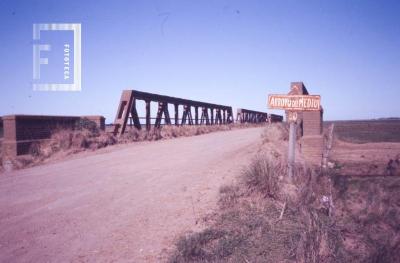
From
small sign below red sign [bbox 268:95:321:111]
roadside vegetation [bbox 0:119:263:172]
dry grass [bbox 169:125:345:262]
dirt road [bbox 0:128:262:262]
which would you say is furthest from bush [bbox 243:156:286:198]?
roadside vegetation [bbox 0:119:263:172]

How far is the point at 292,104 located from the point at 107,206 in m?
3.60

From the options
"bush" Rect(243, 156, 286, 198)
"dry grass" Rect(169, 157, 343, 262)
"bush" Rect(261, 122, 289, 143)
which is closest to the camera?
"dry grass" Rect(169, 157, 343, 262)

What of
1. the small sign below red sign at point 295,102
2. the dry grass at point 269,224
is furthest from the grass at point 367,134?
the dry grass at point 269,224

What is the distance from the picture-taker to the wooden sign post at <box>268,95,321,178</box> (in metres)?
6.52

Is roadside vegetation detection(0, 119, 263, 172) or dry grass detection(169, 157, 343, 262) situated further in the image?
roadside vegetation detection(0, 119, 263, 172)

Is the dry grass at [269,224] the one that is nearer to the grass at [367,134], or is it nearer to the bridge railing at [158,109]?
the grass at [367,134]

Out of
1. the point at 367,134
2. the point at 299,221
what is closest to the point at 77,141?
the point at 299,221

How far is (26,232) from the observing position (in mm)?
5070

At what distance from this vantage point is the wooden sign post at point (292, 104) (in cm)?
652

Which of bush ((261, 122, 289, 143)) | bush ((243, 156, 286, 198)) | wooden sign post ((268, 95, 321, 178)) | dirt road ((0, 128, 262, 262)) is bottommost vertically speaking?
dirt road ((0, 128, 262, 262))

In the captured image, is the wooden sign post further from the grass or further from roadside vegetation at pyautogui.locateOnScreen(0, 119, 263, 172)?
Answer: roadside vegetation at pyautogui.locateOnScreen(0, 119, 263, 172)

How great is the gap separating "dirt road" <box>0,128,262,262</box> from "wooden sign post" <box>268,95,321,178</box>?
58.3 inches

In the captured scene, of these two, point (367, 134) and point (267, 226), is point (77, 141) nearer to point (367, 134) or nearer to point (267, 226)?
point (267, 226)

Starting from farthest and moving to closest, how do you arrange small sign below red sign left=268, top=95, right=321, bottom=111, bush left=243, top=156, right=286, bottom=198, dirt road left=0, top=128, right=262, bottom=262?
1. small sign below red sign left=268, top=95, right=321, bottom=111
2. bush left=243, top=156, right=286, bottom=198
3. dirt road left=0, top=128, right=262, bottom=262
